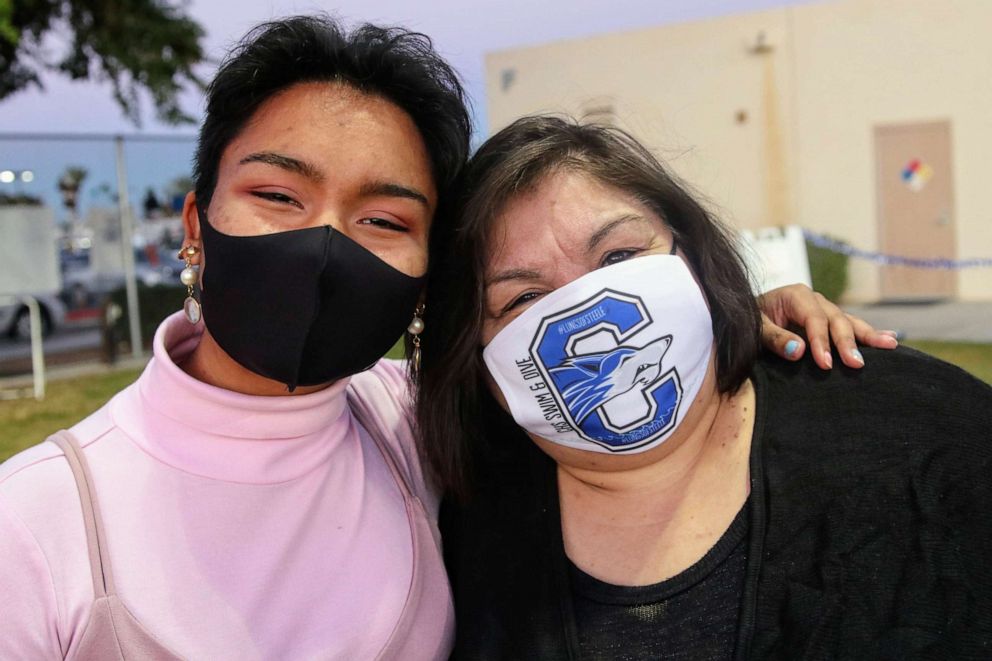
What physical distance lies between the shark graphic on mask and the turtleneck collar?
509 millimetres

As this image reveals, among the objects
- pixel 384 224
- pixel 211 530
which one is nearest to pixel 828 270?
pixel 384 224

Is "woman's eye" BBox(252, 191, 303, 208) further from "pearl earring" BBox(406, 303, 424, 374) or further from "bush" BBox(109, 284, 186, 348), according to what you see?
"bush" BBox(109, 284, 186, 348)

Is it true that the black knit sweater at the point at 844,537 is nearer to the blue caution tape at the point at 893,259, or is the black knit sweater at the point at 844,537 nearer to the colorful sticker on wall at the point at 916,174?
the blue caution tape at the point at 893,259

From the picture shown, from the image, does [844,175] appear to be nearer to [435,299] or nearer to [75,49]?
[75,49]

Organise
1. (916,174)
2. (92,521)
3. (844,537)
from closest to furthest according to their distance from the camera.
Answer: (92,521)
(844,537)
(916,174)

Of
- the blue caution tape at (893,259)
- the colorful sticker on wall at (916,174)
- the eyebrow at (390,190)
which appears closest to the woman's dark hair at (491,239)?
the eyebrow at (390,190)

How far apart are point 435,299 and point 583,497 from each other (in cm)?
51

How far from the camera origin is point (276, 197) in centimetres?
162

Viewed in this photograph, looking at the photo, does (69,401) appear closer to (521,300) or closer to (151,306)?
(151,306)

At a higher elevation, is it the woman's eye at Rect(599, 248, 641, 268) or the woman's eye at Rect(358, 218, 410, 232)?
the woman's eye at Rect(358, 218, 410, 232)

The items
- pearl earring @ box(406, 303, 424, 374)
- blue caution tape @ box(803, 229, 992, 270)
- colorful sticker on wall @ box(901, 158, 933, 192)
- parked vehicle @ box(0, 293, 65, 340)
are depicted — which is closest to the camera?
pearl earring @ box(406, 303, 424, 374)

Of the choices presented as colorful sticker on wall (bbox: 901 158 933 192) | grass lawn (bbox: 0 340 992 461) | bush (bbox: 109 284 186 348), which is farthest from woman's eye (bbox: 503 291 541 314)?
colorful sticker on wall (bbox: 901 158 933 192)

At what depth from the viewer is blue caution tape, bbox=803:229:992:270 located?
12.4 metres

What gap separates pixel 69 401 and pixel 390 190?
6767 millimetres
